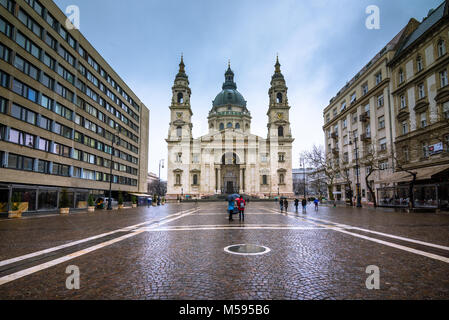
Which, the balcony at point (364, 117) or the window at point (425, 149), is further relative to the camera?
the balcony at point (364, 117)

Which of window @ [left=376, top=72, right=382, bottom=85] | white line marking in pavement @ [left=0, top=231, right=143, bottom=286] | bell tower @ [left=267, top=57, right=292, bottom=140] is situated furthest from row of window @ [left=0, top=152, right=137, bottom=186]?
bell tower @ [left=267, top=57, right=292, bottom=140]

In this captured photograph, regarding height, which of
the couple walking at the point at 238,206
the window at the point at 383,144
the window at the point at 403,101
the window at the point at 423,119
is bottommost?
the couple walking at the point at 238,206

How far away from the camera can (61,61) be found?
31.1m

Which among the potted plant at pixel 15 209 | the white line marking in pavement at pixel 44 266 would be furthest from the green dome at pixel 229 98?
the white line marking in pavement at pixel 44 266

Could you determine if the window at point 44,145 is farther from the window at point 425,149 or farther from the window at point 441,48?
the window at point 441,48

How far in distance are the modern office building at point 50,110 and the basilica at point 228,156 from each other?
2374 centimetres

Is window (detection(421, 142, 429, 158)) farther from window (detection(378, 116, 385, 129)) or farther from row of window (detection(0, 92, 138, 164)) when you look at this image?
row of window (detection(0, 92, 138, 164))

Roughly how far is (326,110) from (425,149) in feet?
88.5

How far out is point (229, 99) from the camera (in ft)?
275

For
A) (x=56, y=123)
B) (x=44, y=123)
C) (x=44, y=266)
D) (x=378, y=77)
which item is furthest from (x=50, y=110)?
(x=378, y=77)

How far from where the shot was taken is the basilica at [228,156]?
67.6 m

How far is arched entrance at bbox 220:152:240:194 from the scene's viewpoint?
71750 mm

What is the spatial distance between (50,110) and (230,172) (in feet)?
160
